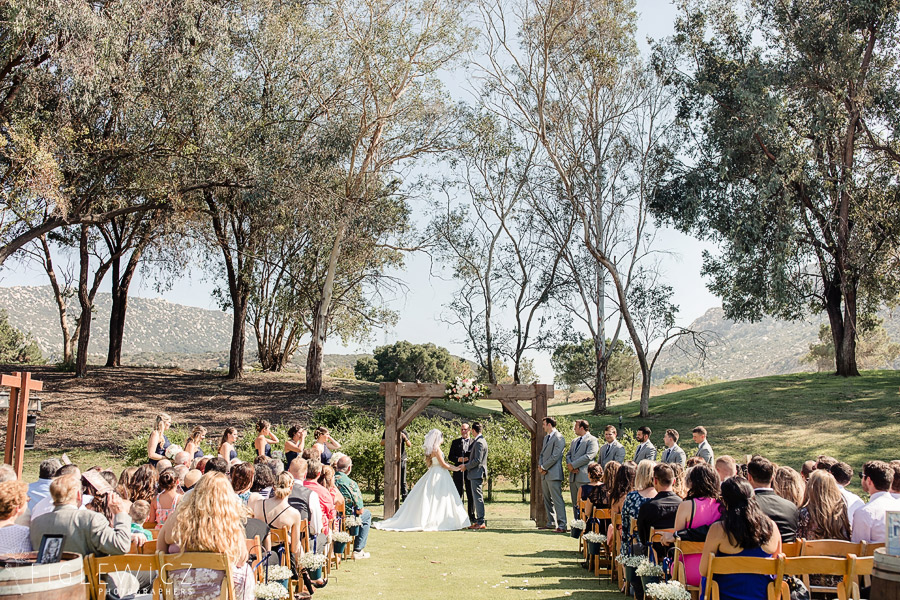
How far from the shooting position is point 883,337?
196 feet

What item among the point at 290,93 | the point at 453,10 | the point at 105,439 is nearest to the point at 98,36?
the point at 290,93

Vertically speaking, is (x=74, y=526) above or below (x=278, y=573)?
above

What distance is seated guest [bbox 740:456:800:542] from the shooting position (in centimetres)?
556

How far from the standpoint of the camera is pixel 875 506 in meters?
5.59

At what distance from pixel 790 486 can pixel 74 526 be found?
17.5 ft

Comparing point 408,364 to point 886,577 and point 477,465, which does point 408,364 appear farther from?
point 886,577

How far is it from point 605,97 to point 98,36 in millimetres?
17180

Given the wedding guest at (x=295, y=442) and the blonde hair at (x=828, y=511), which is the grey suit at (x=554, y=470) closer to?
the wedding guest at (x=295, y=442)

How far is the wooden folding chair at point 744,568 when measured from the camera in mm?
4703

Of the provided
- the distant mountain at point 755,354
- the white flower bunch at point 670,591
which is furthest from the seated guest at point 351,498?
the distant mountain at point 755,354

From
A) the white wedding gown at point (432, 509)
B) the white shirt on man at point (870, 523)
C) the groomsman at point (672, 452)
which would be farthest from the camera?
the white wedding gown at point (432, 509)

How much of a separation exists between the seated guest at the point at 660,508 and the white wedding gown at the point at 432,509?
20.3ft

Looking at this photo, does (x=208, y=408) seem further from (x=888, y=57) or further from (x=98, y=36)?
(x=888, y=57)

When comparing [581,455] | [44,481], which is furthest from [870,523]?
[44,481]
